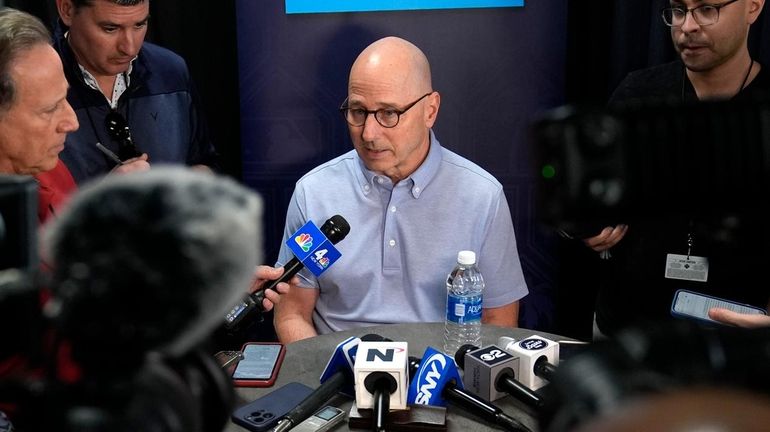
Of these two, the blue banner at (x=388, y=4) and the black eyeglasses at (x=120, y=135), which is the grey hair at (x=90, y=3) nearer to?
the black eyeglasses at (x=120, y=135)

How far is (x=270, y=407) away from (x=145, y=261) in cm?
119

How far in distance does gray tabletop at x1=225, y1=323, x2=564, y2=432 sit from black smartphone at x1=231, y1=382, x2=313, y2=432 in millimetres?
20

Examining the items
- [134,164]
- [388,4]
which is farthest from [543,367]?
[388,4]

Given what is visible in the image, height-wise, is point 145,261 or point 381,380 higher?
point 145,261

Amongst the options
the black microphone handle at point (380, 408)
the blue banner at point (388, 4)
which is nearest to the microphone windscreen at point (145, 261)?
the black microphone handle at point (380, 408)

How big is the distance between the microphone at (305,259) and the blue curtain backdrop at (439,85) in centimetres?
134

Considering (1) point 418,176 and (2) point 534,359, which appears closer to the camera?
(2) point 534,359

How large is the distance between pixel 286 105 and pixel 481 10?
90 cm

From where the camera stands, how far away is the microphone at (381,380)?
133 centimetres

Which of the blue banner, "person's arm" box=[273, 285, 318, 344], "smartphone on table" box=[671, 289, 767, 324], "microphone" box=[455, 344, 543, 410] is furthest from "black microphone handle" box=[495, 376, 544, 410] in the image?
the blue banner

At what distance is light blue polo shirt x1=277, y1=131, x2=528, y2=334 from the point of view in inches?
82.6

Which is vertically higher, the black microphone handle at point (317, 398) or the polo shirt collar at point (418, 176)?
the polo shirt collar at point (418, 176)

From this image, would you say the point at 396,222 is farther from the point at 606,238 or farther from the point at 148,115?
the point at 148,115

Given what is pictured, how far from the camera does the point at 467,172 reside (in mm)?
2229
